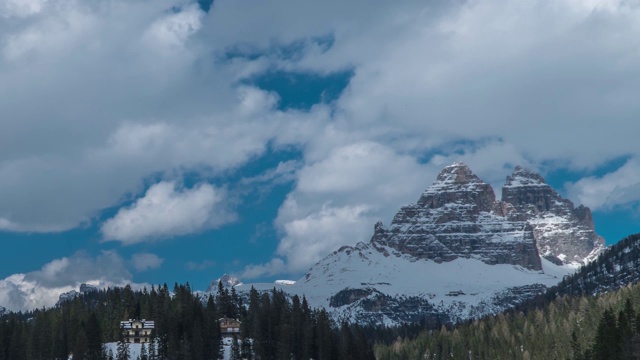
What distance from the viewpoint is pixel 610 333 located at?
195125 millimetres

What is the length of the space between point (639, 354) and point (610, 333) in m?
6.96

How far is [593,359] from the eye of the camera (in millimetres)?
197375

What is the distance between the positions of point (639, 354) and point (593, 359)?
9680mm

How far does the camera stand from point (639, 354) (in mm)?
192125

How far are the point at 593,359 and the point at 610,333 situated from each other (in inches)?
271
